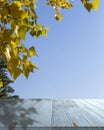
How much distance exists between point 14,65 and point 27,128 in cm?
577

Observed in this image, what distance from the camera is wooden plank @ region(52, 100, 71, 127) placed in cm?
804

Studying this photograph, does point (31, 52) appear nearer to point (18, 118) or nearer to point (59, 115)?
point (18, 118)

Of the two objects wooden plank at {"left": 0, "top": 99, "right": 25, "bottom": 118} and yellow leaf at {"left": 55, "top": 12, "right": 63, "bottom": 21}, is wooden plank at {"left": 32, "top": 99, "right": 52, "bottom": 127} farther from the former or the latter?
yellow leaf at {"left": 55, "top": 12, "right": 63, "bottom": 21}

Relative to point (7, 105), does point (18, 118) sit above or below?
below

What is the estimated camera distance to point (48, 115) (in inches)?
352

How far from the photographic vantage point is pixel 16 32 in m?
2.22

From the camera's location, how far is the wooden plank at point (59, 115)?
804 centimetres

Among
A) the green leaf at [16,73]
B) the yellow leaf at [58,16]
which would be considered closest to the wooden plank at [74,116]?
the yellow leaf at [58,16]

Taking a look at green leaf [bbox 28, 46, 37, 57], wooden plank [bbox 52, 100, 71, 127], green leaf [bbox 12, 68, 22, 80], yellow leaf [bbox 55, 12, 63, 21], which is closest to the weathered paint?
wooden plank [bbox 52, 100, 71, 127]

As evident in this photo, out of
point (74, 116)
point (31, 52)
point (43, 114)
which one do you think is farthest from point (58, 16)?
point (31, 52)

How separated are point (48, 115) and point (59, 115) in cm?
27

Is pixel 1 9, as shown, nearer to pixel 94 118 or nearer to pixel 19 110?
pixel 94 118

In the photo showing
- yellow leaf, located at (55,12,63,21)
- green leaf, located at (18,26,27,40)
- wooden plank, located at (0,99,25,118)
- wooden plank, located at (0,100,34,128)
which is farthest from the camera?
wooden plank, located at (0,99,25,118)

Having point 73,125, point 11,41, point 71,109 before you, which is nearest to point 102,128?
point 73,125
